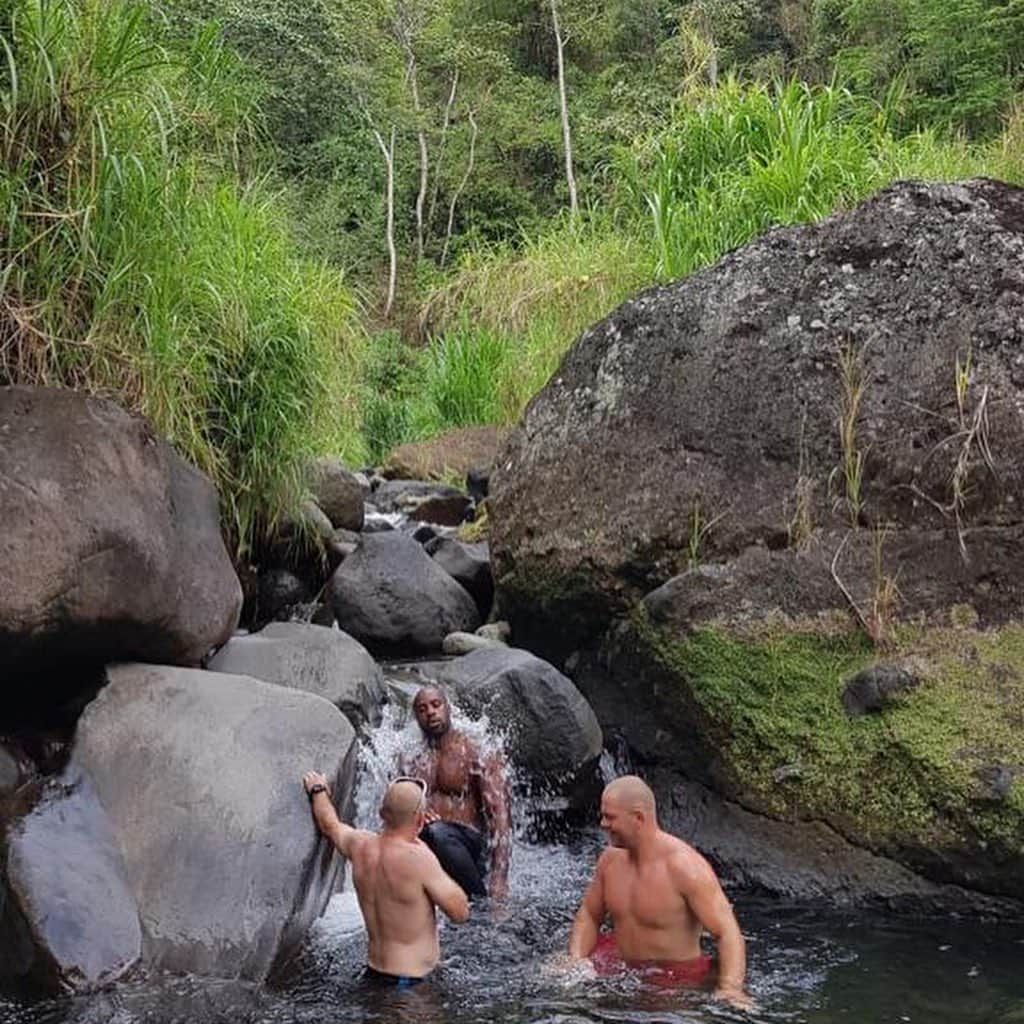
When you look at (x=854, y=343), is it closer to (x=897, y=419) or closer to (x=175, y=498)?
(x=897, y=419)

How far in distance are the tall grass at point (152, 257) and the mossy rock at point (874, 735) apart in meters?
2.22

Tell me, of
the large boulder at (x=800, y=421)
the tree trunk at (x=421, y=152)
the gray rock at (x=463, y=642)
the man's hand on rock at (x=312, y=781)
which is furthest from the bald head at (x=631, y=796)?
the tree trunk at (x=421, y=152)

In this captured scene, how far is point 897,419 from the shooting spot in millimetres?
5918

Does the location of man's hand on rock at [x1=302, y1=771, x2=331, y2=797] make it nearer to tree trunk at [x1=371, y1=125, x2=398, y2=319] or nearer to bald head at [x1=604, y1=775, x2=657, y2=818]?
bald head at [x1=604, y1=775, x2=657, y2=818]

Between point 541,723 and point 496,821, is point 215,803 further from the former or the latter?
point 541,723

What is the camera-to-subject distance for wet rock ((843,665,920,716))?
5.18m

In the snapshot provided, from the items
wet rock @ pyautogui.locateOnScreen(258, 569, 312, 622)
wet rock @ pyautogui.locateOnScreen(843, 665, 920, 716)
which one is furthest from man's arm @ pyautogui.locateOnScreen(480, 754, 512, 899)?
wet rock @ pyautogui.locateOnScreen(258, 569, 312, 622)

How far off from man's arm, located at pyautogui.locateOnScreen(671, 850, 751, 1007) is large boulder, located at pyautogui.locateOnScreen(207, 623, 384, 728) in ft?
6.47

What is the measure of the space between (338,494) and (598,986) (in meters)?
5.17

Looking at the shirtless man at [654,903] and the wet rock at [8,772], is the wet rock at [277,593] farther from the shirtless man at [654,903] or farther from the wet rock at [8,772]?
the shirtless man at [654,903]

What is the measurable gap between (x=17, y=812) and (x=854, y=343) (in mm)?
4094

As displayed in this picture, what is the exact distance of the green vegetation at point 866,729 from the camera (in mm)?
4855

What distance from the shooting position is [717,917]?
411cm

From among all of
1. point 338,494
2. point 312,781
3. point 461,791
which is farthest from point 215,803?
point 338,494
